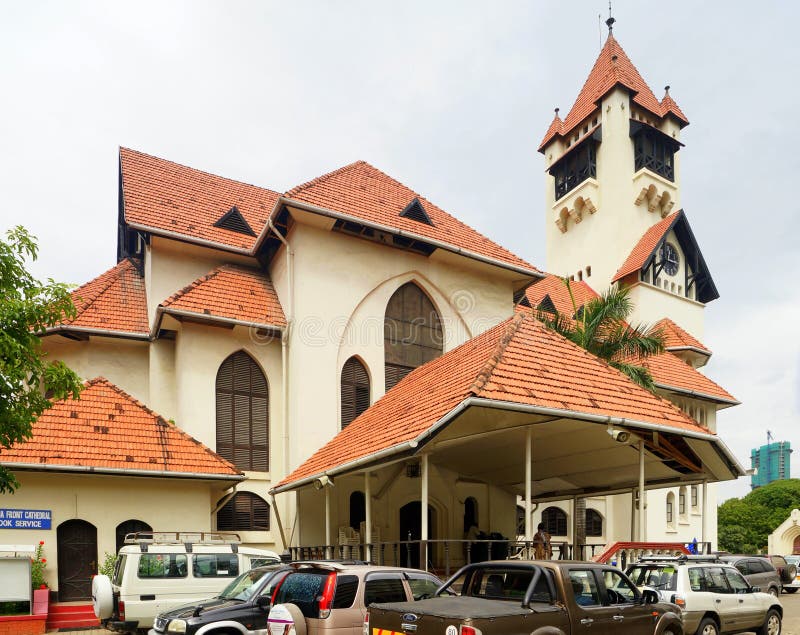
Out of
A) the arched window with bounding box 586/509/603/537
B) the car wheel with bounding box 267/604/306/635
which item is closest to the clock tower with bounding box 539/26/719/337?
the arched window with bounding box 586/509/603/537

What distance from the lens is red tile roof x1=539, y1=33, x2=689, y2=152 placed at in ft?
129

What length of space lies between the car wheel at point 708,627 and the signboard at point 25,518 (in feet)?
43.4

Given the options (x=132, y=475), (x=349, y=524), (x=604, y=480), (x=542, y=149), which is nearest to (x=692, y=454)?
(x=604, y=480)

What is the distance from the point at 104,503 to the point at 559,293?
24720mm

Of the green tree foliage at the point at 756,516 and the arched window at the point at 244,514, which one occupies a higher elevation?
the arched window at the point at 244,514

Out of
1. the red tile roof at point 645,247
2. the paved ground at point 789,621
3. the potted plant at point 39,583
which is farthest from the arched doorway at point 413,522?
the red tile roof at point 645,247

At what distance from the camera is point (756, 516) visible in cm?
7194

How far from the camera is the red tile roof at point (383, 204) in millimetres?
21172

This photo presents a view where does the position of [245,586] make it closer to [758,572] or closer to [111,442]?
[111,442]

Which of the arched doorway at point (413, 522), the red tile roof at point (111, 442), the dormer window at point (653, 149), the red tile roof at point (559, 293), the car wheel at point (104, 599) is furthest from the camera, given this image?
the dormer window at point (653, 149)

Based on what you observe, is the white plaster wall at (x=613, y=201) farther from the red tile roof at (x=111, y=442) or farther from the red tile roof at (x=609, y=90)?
the red tile roof at (x=111, y=442)

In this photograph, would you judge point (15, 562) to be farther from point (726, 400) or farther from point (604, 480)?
point (726, 400)

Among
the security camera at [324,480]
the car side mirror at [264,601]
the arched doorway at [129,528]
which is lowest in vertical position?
the arched doorway at [129,528]

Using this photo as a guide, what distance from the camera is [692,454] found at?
15.4 meters
